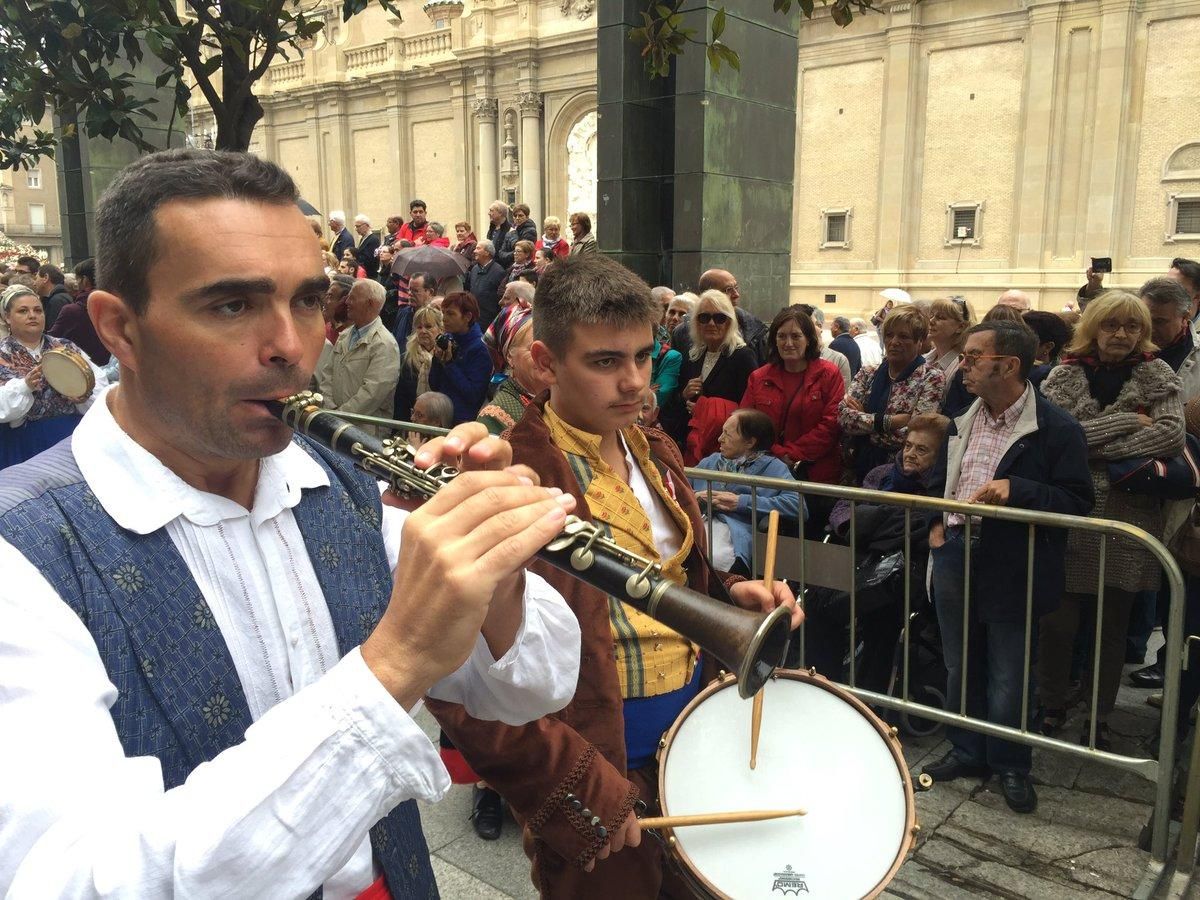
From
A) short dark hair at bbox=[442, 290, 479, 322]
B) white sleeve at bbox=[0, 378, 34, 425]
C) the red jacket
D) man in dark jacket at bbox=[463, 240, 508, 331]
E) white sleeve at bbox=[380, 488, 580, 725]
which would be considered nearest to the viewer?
white sleeve at bbox=[380, 488, 580, 725]

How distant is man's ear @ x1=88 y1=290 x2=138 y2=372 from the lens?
4.26ft

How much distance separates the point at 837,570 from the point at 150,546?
3.27 metres

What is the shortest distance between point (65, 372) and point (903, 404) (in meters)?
4.82

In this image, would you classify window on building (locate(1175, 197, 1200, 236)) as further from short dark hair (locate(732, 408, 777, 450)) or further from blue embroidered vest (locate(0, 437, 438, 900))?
blue embroidered vest (locate(0, 437, 438, 900))

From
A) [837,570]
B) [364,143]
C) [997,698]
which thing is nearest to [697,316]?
[837,570]

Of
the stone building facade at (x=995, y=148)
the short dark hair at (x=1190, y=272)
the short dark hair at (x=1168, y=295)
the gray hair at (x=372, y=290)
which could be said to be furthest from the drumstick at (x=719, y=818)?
the stone building facade at (x=995, y=148)

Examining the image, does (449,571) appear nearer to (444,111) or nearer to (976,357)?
(976,357)

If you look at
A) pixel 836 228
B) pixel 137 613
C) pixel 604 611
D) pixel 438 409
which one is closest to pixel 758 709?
pixel 604 611

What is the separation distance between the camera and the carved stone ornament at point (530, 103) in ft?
97.1

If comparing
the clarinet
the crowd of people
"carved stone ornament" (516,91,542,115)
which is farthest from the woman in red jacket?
"carved stone ornament" (516,91,542,115)

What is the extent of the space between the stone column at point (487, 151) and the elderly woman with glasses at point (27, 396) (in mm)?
25823

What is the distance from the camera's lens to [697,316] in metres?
5.75

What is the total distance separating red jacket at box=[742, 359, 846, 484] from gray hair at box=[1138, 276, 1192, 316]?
1609 millimetres

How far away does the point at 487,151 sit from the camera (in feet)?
102
